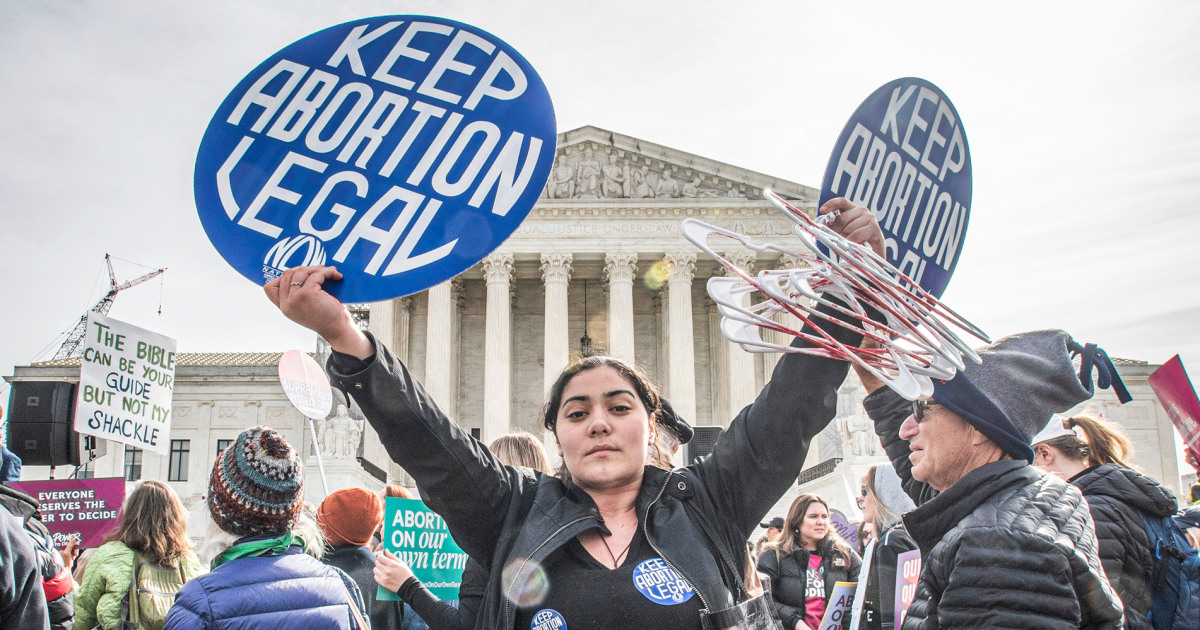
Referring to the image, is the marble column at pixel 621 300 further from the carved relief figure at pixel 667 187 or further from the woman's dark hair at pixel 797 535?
the woman's dark hair at pixel 797 535

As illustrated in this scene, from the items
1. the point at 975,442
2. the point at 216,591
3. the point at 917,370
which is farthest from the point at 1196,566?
the point at 216,591

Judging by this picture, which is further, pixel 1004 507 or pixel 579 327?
pixel 579 327

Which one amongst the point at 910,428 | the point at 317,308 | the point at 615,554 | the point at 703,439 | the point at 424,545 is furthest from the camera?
the point at 703,439

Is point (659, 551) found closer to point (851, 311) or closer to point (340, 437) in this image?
point (851, 311)

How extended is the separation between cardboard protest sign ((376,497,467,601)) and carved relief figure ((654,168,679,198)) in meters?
33.4

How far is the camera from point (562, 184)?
37438 mm

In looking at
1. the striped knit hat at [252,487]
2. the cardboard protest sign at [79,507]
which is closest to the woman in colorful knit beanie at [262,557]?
the striped knit hat at [252,487]

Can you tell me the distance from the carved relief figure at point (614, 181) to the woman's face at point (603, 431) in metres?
35.0

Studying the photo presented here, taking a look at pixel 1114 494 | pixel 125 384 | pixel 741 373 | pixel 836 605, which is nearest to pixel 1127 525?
pixel 1114 494

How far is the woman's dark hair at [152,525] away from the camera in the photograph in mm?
5230

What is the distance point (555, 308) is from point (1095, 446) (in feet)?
105

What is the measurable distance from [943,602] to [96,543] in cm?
885

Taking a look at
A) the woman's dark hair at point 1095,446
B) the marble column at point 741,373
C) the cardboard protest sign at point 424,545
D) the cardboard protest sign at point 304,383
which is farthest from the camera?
the marble column at point 741,373

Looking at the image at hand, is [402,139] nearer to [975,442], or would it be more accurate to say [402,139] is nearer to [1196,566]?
[975,442]
